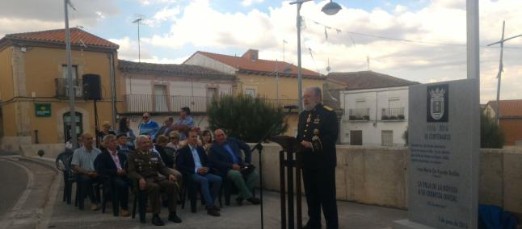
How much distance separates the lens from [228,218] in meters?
6.55

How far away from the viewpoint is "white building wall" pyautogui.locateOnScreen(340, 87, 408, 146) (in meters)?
43.4

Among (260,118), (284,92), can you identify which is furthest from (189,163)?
(284,92)

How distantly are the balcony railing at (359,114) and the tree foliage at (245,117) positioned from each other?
26573mm

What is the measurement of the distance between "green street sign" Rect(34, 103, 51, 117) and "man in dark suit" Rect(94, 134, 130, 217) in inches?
863

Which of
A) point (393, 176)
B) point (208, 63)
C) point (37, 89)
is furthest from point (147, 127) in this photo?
point (208, 63)

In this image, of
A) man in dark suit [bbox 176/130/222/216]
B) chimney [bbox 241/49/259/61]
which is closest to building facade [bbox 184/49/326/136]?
chimney [bbox 241/49/259/61]

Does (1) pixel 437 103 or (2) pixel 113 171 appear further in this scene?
(2) pixel 113 171

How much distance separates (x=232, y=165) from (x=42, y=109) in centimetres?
2266

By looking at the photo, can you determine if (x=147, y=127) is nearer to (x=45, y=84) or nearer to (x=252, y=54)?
(x=45, y=84)

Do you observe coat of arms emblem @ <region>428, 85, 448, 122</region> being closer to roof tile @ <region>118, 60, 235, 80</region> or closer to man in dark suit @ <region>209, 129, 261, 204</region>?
man in dark suit @ <region>209, 129, 261, 204</region>

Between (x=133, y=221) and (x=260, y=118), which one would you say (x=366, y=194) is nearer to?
(x=133, y=221)

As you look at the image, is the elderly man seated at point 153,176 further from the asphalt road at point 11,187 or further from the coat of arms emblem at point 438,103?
the coat of arms emblem at point 438,103

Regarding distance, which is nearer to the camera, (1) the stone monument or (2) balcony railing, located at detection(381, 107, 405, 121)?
(1) the stone monument

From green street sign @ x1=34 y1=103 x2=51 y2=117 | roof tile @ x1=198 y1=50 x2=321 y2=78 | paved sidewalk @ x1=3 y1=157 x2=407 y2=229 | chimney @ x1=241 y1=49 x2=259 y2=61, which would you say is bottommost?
paved sidewalk @ x1=3 y1=157 x2=407 y2=229
